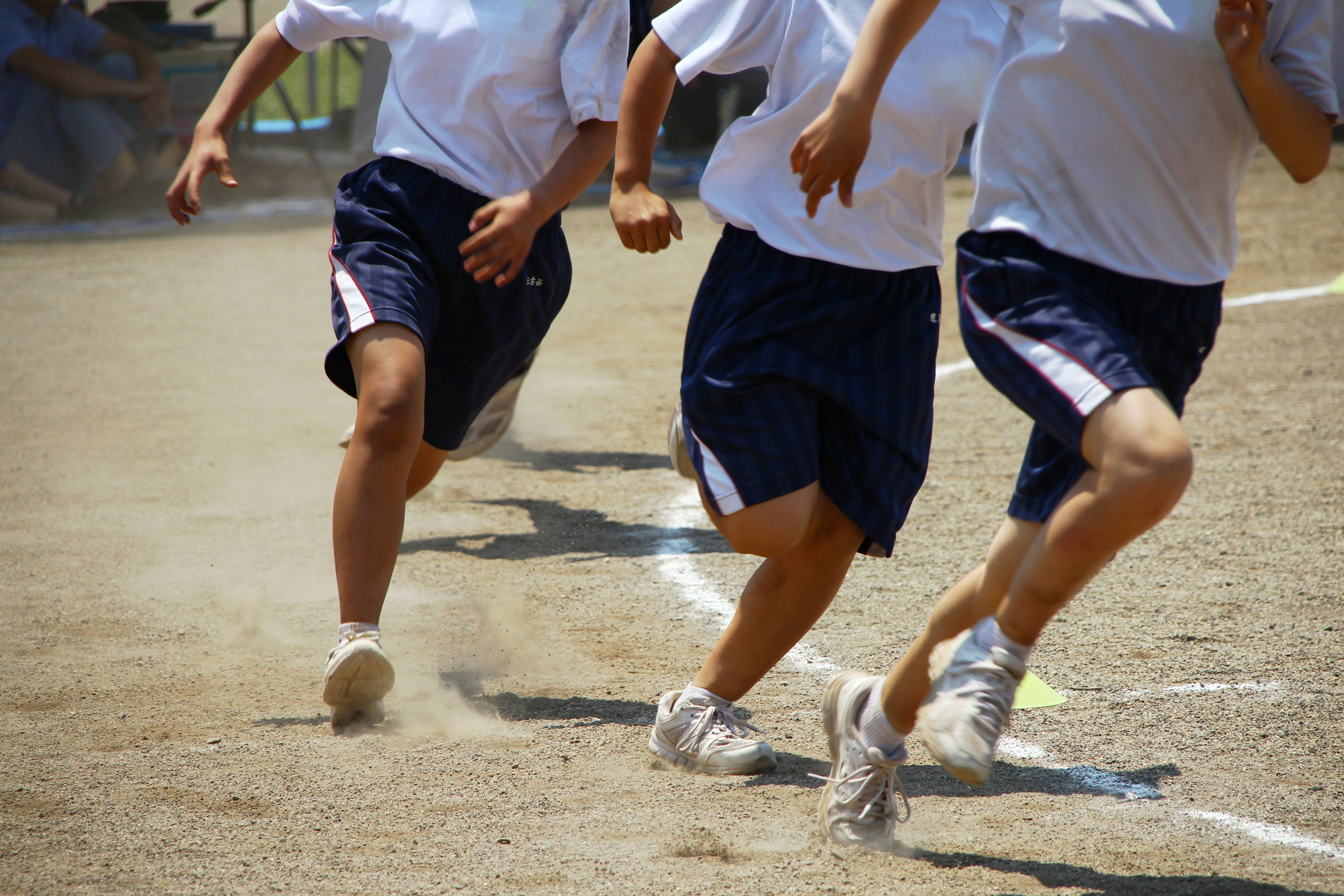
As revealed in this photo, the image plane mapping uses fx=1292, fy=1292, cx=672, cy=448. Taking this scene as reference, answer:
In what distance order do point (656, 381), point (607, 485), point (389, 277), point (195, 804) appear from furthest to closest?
point (656, 381), point (607, 485), point (389, 277), point (195, 804)

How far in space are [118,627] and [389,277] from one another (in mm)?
1513

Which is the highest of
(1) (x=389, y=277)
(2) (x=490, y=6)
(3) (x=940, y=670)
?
(2) (x=490, y=6)

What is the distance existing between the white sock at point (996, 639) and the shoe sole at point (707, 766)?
2.81 feet

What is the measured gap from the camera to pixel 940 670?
2.23 m

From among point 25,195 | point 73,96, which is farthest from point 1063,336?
point 25,195

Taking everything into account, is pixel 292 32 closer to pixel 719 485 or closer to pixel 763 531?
pixel 719 485

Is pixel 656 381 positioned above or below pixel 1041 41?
below

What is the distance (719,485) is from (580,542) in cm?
208

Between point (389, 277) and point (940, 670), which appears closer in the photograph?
point (940, 670)

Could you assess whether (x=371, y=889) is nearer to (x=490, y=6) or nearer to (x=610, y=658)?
(x=610, y=658)

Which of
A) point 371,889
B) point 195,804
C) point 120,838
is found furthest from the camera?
point 195,804

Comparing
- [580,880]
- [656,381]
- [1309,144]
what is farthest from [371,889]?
[656,381]

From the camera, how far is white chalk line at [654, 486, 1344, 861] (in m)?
2.56

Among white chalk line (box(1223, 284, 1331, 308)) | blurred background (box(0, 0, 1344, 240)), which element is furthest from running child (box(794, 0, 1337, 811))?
blurred background (box(0, 0, 1344, 240))
